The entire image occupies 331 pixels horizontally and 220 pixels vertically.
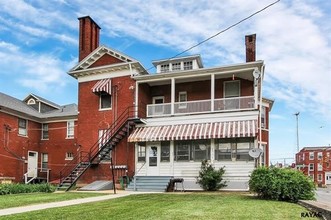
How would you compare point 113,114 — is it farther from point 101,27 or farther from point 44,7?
point 44,7

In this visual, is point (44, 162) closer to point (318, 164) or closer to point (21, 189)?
point (21, 189)

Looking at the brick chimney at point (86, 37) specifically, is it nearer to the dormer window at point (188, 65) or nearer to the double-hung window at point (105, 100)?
the double-hung window at point (105, 100)

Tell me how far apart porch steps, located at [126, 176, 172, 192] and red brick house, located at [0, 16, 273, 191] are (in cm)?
7

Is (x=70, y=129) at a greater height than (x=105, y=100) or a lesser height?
lesser

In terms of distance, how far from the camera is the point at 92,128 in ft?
90.9

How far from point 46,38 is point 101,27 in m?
7.47

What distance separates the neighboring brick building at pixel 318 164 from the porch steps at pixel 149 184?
223 ft

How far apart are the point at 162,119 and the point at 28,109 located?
610 inches

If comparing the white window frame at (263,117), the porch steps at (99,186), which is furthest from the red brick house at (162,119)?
the white window frame at (263,117)

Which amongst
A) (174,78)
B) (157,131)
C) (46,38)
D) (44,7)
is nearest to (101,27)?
(46,38)

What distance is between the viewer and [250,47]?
88.5ft

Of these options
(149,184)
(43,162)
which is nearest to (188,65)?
(149,184)

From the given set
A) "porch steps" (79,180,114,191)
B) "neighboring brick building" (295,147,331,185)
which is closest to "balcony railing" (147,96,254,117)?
"porch steps" (79,180,114,191)

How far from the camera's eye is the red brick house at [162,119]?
2359cm
